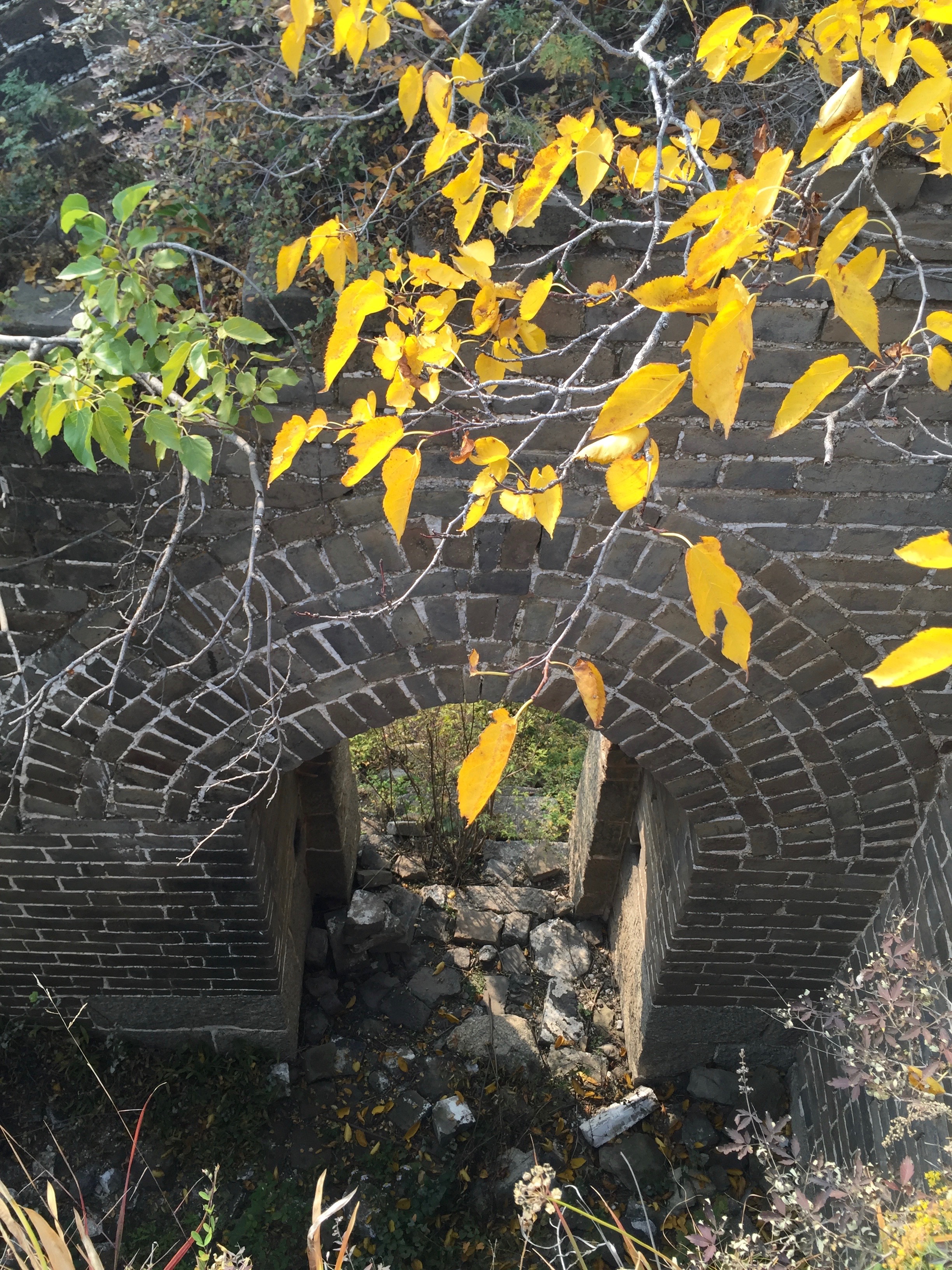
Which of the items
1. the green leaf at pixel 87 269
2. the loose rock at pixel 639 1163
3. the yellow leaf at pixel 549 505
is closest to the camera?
the yellow leaf at pixel 549 505

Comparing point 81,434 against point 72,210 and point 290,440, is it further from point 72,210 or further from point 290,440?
point 290,440

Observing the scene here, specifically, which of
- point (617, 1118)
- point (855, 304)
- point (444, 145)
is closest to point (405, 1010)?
point (617, 1118)

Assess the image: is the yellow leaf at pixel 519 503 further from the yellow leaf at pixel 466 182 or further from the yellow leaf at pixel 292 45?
the yellow leaf at pixel 292 45

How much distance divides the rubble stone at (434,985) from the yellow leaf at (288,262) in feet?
12.9

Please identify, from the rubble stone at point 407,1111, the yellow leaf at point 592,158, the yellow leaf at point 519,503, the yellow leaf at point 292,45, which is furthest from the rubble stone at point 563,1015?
the yellow leaf at point 292,45

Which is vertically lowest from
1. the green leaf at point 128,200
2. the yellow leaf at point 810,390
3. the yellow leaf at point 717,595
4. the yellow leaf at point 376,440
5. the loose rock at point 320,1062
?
the loose rock at point 320,1062

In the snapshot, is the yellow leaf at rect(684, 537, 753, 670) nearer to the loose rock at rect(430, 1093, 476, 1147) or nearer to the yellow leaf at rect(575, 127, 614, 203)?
the yellow leaf at rect(575, 127, 614, 203)

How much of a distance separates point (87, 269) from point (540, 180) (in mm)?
1074

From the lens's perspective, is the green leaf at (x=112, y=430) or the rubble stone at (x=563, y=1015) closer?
the green leaf at (x=112, y=430)

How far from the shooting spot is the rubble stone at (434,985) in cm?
449

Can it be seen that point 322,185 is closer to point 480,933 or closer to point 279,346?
point 279,346

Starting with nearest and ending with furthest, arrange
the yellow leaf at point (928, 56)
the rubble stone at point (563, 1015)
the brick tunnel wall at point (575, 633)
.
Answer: the yellow leaf at point (928, 56) → the brick tunnel wall at point (575, 633) → the rubble stone at point (563, 1015)

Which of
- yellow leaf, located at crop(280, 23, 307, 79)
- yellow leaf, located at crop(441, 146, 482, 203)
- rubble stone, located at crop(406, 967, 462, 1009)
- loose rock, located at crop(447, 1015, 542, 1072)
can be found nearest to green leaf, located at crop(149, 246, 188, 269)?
yellow leaf, located at crop(280, 23, 307, 79)

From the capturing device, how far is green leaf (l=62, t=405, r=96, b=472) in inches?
67.1
